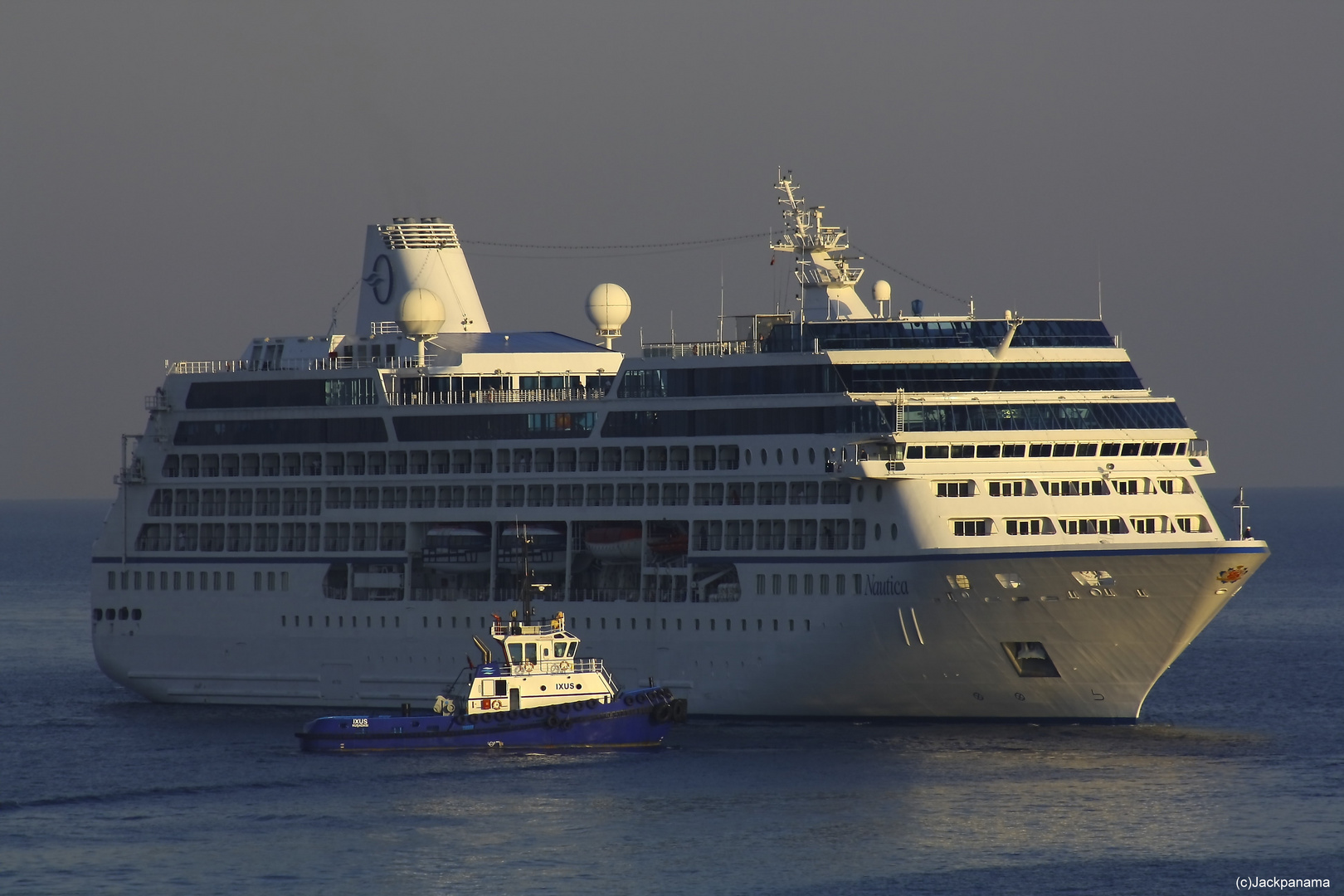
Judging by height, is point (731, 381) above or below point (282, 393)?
below

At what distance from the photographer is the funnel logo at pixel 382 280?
7712 centimetres

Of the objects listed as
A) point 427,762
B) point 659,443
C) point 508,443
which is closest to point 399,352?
point 508,443

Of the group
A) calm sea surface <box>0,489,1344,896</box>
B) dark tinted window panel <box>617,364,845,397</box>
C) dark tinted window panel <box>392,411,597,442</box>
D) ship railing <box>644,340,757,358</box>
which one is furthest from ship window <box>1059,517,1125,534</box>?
dark tinted window panel <box>392,411,597,442</box>

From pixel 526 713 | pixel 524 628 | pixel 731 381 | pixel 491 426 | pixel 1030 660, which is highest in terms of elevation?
pixel 731 381

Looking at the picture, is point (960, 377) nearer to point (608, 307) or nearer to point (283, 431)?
point (608, 307)

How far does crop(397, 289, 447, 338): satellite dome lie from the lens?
71.2 meters

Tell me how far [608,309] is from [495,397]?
574 centimetres

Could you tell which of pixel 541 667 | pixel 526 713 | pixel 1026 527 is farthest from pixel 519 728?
pixel 1026 527

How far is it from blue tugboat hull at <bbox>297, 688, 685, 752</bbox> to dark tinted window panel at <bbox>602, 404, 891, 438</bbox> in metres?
7.97

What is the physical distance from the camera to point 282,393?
7156 centimetres

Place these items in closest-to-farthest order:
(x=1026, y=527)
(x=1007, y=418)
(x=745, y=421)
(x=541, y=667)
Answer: (x=1026, y=527) < (x=1007, y=418) < (x=541, y=667) < (x=745, y=421)

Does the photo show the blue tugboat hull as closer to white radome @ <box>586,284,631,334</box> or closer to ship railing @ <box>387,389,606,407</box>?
ship railing @ <box>387,389,606,407</box>

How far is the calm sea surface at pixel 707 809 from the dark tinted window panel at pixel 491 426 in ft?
31.2

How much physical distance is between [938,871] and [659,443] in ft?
74.8
